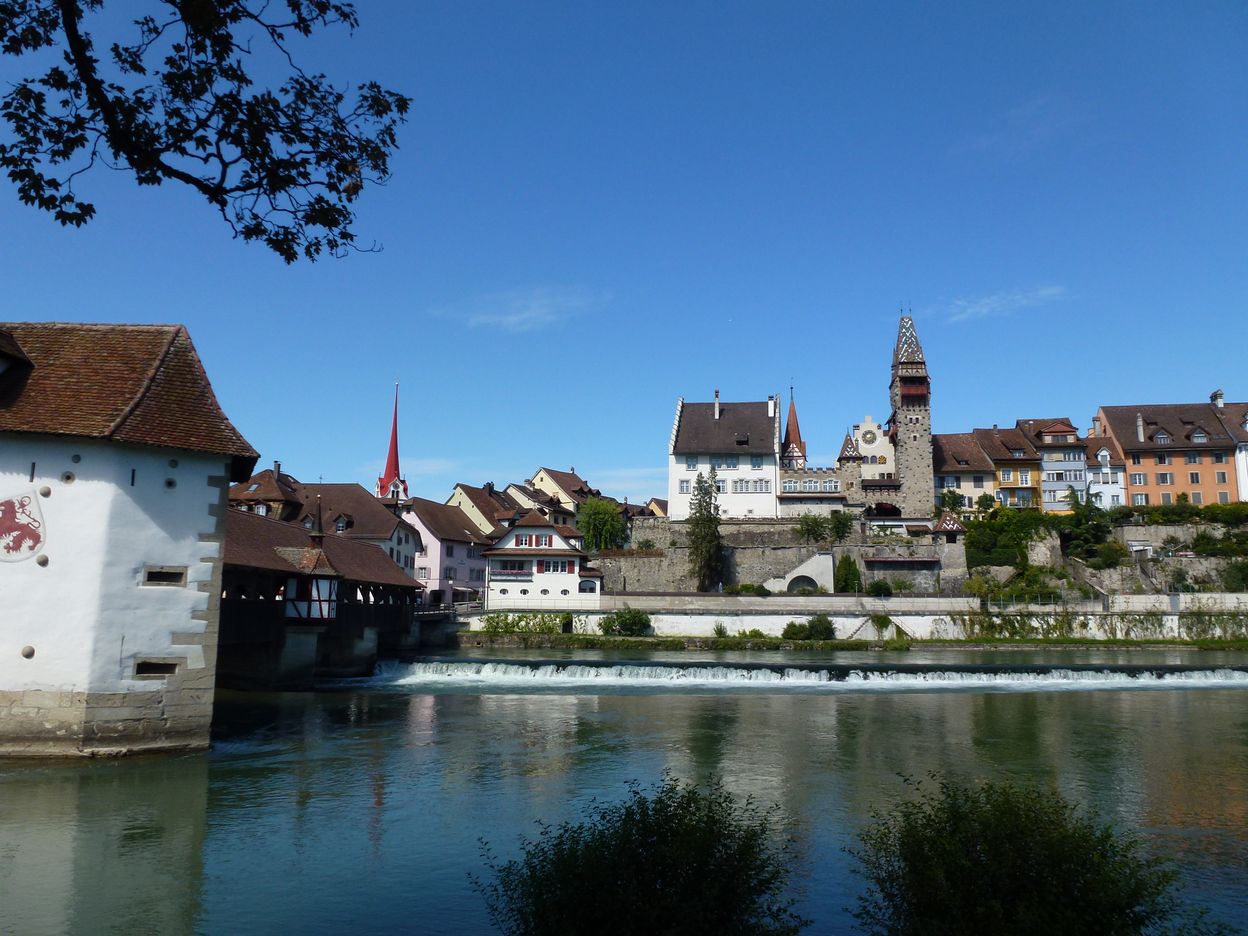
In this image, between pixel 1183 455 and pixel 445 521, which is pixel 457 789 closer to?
pixel 445 521

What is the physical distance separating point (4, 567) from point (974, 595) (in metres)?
45.5

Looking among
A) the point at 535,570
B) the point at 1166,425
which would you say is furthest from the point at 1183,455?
the point at 535,570

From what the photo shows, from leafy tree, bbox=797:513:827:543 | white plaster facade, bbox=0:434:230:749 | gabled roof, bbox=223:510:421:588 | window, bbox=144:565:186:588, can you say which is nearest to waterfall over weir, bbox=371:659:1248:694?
gabled roof, bbox=223:510:421:588

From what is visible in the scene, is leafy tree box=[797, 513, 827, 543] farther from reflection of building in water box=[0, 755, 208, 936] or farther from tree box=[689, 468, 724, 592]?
reflection of building in water box=[0, 755, 208, 936]

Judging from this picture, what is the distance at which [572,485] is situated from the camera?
90688 millimetres

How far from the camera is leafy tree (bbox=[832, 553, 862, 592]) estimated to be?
53.6 m

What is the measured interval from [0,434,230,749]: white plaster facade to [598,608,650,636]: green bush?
3223cm

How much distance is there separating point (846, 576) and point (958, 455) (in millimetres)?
20665

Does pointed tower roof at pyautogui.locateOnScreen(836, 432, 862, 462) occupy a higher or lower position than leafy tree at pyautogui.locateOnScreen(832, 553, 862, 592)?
higher

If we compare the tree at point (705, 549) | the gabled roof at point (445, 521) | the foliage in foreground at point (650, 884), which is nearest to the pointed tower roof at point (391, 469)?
the gabled roof at point (445, 521)

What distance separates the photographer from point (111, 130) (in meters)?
6.56

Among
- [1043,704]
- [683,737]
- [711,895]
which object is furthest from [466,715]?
[711,895]

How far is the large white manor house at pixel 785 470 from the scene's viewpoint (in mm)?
65562

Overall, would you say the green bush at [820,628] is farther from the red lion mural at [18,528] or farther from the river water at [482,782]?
the red lion mural at [18,528]
